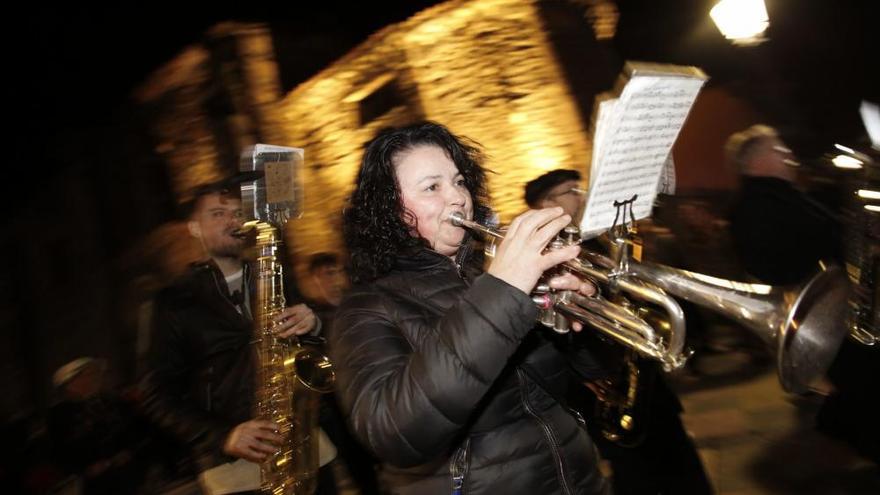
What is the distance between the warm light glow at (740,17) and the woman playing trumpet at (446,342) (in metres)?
Answer: 4.38

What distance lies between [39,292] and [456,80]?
18.4ft

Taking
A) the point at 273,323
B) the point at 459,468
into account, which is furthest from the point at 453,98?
the point at 459,468

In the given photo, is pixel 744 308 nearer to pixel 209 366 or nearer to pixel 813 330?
pixel 813 330

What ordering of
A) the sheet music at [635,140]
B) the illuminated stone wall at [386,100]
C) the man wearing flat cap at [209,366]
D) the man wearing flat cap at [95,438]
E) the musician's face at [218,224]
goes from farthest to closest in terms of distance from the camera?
the illuminated stone wall at [386,100], the man wearing flat cap at [95,438], the musician's face at [218,224], the man wearing flat cap at [209,366], the sheet music at [635,140]

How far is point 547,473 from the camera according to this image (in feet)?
5.60

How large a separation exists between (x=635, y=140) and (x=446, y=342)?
723 millimetres

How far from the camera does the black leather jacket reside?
8.58 feet

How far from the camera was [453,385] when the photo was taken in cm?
135

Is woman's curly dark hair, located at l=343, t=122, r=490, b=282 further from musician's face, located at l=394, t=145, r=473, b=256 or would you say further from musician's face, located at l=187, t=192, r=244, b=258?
musician's face, located at l=187, t=192, r=244, b=258

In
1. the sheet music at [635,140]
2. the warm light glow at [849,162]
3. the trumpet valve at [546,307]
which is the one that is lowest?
the warm light glow at [849,162]

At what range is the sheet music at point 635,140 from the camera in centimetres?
134

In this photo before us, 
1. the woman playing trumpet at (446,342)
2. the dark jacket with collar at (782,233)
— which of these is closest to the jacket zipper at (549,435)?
the woman playing trumpet at (446,342)

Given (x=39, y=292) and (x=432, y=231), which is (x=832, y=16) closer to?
(x=432, y=231)

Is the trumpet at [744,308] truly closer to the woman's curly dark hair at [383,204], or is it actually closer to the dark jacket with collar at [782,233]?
the woman's curly dark hair at [383,204]
